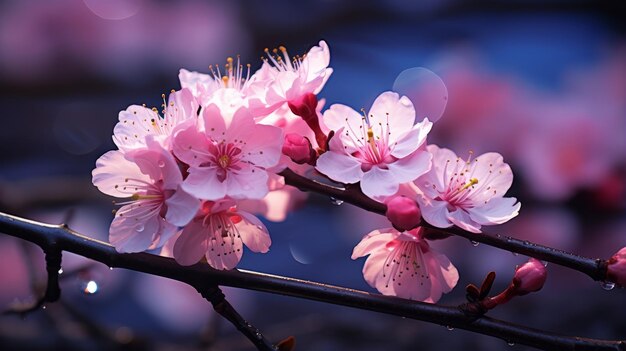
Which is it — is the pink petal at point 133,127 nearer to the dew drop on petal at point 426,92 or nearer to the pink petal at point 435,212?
the pink petal at point 435,212

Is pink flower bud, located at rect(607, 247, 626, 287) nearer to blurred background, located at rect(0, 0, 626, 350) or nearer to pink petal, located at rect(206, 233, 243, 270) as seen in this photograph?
pink petal, located at rect(206, 233, 243, 270)

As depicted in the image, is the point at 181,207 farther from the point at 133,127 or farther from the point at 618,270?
the point at 618,270

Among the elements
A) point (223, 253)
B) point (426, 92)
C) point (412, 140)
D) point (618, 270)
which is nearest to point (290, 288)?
point (223, 253)

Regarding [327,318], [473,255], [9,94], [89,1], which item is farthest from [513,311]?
[89,1]

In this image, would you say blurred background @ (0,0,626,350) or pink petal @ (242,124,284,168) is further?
blurred background @ (0,0,626,350)

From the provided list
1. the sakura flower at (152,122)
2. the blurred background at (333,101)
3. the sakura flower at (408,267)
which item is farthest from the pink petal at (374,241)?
the blurred background at (333,101)

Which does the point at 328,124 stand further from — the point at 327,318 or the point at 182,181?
the point at 327,318

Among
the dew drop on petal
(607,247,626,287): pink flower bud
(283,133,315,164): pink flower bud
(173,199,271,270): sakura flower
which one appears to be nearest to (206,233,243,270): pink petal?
(173,199,271,270): sakura flower

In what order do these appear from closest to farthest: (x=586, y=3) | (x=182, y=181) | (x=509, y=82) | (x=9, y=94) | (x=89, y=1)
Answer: (x=182, y=181) → (x=509, y=82) → (x=586, y=3) → (x=9, y=94) → (x=89, y=1)
